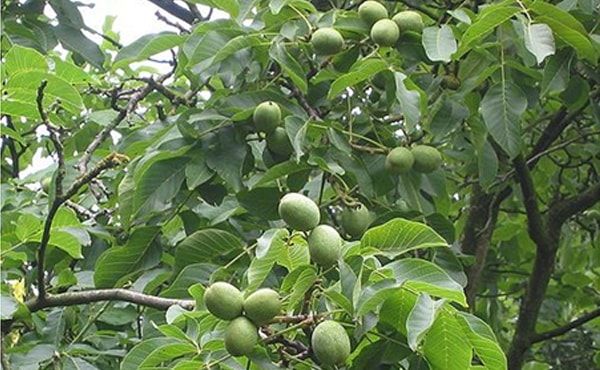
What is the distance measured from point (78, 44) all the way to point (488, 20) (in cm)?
104

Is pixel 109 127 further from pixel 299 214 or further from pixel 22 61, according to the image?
pixel 299 214

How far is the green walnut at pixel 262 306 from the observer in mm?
1144

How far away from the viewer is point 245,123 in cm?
176

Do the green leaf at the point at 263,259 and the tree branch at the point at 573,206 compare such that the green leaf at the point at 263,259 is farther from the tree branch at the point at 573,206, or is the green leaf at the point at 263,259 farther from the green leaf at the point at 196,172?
the tree branch at the point at 573,206

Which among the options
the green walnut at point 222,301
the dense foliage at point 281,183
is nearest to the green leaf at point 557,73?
the dense foliage at point 281,183

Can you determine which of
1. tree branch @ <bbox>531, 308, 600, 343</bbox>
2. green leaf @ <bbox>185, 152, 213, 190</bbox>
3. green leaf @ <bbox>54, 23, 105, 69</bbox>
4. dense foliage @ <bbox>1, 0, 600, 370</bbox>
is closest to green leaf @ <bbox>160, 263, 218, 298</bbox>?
dense foliage @ <bbox>1, 0, 600, 370</bbox>

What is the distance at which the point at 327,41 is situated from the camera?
1700mm

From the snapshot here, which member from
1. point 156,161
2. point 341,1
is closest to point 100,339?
point 156,161

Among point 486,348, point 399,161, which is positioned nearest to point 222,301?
point 486,348

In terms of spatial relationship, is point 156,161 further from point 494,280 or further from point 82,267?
point 494,280

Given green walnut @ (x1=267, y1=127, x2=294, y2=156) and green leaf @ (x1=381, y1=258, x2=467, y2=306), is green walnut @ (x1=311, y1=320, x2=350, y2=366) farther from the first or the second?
green walnut @ (x1=267, y1=127, x2=294, y2=156)

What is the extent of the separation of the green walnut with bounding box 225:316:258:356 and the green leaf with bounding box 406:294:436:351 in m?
0.18

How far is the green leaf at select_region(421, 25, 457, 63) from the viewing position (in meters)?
1.65

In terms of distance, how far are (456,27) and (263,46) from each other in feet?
1.12
